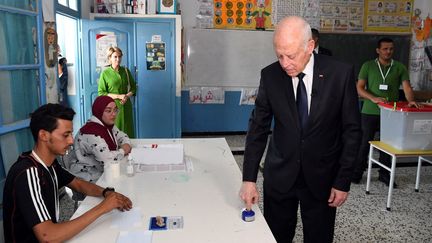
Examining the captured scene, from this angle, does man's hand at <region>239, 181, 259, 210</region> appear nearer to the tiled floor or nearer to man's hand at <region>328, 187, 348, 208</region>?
man's hand at <region>328, 187, 348, 208</region>

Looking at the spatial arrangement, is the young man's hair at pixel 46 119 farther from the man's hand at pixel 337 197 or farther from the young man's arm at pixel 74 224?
the man's hand at pixel 337 197

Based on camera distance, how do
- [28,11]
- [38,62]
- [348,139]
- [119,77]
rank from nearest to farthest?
[348,139]
[28,11]
[38,62]
[119,77]

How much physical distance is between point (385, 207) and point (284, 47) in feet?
7.83

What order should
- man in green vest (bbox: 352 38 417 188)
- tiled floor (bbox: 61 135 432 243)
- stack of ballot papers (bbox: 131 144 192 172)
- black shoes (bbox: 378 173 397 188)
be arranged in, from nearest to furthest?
stack of ballot papers (bbox: 131 144 192 172)
tiled floor (bbox: 61 135 432 243)
man in green vest (bbox: 352 38 417 188)
black shoes (bbox: 378 173 397 188)

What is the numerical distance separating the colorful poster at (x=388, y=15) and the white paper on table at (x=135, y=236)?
5.73 metres

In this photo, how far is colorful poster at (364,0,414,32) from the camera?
5965 mm

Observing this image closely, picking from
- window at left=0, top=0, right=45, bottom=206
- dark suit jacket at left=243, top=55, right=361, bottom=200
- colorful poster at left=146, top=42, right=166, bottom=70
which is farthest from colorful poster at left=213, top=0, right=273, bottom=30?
dark suit jacket at left=243, top=55, right=361, bottom=200

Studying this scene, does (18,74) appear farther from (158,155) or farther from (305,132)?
(305,132)

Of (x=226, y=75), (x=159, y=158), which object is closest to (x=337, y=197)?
(x=159, y=158)

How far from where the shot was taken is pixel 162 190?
5.82 feet

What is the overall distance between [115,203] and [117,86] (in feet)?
9.26

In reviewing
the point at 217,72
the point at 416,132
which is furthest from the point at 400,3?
the point at 416,132

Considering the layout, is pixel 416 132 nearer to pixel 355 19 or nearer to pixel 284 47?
pixel 284 47

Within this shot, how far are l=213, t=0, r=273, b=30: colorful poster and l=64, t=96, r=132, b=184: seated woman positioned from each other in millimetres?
3592
